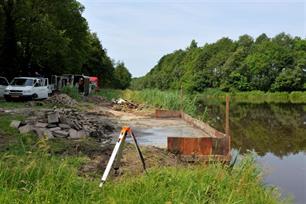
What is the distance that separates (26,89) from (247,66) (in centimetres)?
8000

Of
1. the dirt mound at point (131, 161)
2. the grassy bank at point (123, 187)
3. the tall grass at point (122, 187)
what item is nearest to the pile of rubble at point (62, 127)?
the dirt mound at point (131, 161)

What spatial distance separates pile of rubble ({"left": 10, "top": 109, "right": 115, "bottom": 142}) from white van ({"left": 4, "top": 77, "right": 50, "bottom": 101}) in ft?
38.9

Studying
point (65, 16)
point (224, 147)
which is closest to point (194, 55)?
point (65, 16)

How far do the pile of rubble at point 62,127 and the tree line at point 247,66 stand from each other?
78530 millimetres

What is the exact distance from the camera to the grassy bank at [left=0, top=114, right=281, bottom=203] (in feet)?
23.5

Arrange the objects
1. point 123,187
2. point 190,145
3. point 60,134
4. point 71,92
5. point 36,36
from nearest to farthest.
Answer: point 123,187 → point 190,145 → point 60,134 → point 36,36 → point 71,92

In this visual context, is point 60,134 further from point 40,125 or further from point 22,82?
point 22,82

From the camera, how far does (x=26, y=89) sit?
30719mm

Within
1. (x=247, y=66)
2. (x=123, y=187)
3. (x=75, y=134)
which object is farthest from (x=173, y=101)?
(x=247, y=66)

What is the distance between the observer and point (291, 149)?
25734 millimetres

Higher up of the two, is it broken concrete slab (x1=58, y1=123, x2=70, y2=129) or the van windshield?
the van windshield

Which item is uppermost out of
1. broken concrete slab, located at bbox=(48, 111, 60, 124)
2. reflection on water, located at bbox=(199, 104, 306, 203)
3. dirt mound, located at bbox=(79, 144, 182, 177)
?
broken concrete slab, located at bbox=(48, 111, 60, 124)

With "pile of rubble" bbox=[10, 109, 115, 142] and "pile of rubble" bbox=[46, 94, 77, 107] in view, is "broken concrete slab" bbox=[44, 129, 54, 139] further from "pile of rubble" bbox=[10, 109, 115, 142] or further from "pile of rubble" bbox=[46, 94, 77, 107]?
"pile of rubble" bbox=[46, 94, 77, 107]

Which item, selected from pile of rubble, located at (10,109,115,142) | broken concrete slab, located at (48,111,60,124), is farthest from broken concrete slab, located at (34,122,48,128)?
broken concrete slab, located at (48,111,60,124)
